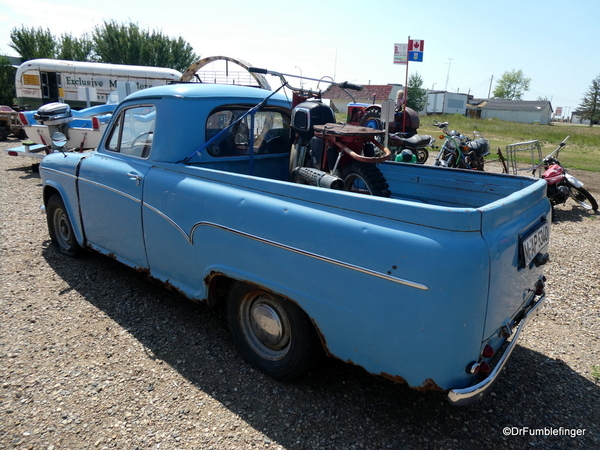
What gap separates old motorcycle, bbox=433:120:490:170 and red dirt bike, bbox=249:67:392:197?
18.0 ft

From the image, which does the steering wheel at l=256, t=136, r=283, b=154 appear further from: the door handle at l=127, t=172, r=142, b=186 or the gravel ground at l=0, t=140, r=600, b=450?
the gravel ground at l=0, t=140, r=600, b=450

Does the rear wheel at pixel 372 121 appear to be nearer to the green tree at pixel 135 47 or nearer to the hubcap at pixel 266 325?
the hubcap at pixel 266 325

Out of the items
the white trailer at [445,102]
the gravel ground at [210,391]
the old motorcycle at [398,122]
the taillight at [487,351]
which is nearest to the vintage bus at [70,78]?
the old motorcycle at [398,122]

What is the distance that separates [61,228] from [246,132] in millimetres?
2582

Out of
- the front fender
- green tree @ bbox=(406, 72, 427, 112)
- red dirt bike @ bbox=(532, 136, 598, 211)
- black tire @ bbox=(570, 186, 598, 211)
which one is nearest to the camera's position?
the front fender

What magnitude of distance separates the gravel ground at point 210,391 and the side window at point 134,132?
1.35 m

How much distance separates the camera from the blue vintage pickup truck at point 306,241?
1994 millimetres

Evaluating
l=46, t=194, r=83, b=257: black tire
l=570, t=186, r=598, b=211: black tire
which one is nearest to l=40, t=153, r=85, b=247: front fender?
l=46, t=194, r=83, b=257: black tire

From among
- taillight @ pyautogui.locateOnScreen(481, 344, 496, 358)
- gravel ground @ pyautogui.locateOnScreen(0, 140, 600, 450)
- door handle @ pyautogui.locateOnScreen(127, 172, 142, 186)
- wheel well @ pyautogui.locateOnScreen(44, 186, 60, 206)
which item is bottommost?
gravel ground @ pyautogui.locateOnScreen(0, 140, 600, 450)

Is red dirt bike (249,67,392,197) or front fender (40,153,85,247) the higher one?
red dirt bike (249,67,392,197)

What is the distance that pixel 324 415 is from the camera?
2.57 metres

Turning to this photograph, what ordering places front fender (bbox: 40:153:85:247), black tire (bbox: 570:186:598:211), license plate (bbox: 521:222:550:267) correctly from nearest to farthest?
license plate (bbox: 521:222:550:267) → front fender (bbox: 40:153:85:247) → black tire (bbox: 570:186:598:211)

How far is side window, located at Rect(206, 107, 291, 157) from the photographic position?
3645mm

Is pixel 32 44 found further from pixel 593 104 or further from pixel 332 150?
pixel 593 104
